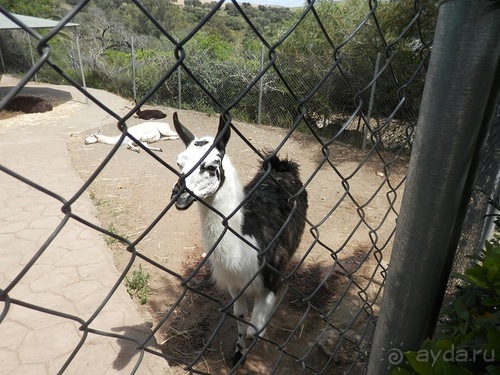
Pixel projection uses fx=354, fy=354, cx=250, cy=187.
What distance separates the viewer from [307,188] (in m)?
6.61

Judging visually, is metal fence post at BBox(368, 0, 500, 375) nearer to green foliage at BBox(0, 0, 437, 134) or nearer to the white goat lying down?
green foliage at BBox(0, 0, 437, 134)

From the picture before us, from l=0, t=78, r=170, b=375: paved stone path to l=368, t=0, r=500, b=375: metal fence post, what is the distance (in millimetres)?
717

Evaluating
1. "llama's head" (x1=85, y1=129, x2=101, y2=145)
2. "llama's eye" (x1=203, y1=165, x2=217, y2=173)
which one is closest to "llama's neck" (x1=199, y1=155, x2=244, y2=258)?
"llama's eye" (x1=203, y1=165, x2=217, y2=173)

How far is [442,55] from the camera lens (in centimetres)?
70

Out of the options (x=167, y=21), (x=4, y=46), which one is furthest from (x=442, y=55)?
(x=167, y=21)

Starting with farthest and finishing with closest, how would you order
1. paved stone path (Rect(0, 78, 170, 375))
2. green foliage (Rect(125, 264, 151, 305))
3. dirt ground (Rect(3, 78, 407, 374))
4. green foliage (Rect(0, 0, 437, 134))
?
green foliage (Rect(0, 0, 437, 134)) < green foliage (Rect(125, 264, 151, 305)) < paved stone path (Rect(0, 78, 170, 375)) < dirt ground (Rect(3, 78, 407, 374))

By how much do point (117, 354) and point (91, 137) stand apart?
7.48 metres

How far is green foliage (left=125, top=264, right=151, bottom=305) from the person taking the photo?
3.83m

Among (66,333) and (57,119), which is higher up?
(66,333)

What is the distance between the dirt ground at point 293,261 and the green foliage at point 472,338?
48 centimetres

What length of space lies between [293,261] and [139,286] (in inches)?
73.8

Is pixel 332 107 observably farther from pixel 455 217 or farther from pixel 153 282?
pixel 455 217

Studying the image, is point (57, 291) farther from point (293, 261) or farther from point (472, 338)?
point (472, 338)

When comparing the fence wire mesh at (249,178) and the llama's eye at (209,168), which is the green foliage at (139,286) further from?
the llama's eye at (209,168)
